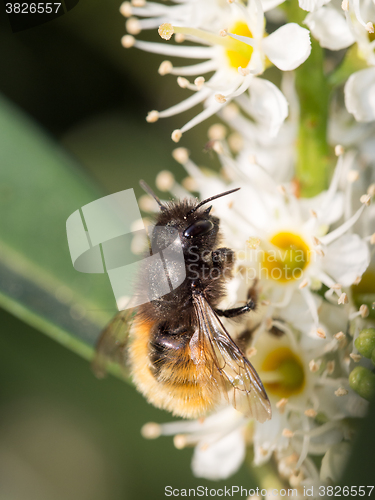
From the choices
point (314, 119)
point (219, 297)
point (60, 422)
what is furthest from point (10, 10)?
point (60, 422)

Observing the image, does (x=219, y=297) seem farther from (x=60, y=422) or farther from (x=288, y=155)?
(x=60, y=422)

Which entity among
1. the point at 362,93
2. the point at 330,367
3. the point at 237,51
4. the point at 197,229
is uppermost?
the point at 237,51

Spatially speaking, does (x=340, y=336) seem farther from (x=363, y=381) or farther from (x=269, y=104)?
(x=269, y=104)

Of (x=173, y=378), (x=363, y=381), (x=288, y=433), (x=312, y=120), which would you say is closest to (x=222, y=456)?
(x=288, y=433)

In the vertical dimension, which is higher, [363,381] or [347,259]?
[347,259]

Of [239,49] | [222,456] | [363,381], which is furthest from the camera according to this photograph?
[222,456]

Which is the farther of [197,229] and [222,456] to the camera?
[222,456]
